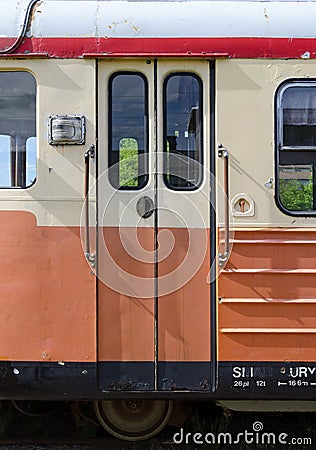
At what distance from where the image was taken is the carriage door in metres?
4.70

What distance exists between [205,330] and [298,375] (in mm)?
→ 736

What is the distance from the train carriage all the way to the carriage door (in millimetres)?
10

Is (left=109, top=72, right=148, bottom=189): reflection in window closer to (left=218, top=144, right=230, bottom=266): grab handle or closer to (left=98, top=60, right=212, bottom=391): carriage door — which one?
(left=98, top=60, right=212, bottom=391): carriage door

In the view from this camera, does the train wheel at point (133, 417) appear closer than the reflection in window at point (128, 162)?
No

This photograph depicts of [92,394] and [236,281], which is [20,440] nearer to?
[92,394]

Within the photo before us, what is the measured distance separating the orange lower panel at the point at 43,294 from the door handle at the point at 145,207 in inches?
18.8

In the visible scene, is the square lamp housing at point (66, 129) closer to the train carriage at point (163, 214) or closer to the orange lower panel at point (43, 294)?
the train carriage at point (163, 214)

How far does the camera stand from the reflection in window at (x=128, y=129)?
15.6 feet

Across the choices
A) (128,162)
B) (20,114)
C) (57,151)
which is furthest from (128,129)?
(20,114)

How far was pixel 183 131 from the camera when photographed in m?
4.77

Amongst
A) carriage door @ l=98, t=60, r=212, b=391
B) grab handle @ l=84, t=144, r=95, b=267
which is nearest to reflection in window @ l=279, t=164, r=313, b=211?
carriage door @ l=98, t=60, r=212, b=391

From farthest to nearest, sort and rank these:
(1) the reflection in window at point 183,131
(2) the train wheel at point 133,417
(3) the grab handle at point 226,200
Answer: (2) the train wheel at point 133,417
(1) the reflection in window at point 183,131
(3) the grab handle at point 226,200

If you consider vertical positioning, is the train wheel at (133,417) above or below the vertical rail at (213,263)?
below

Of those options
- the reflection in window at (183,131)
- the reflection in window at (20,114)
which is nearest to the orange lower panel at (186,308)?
the reflection in window at (183,131)
